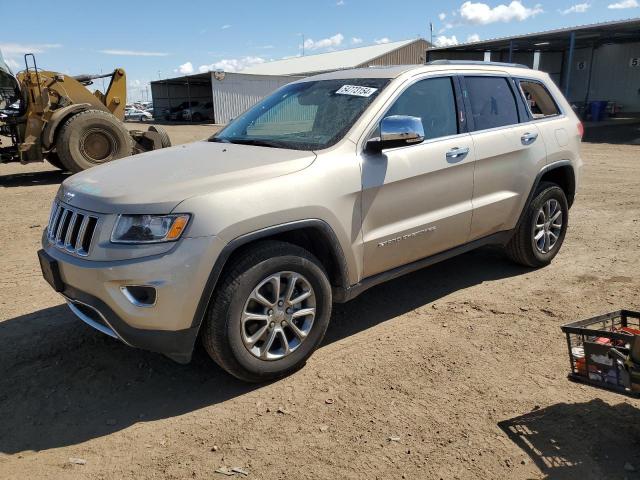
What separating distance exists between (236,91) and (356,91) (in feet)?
111

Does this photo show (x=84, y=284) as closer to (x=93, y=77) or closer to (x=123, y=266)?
(x=123, y=266)

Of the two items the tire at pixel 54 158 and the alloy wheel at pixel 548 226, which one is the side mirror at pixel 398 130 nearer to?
the alloy wheel at pixel 548 226

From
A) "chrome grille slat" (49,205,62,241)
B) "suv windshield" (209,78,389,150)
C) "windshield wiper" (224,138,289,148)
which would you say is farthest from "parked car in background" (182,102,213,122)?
"chrome grille slat" (49,205,62,241)

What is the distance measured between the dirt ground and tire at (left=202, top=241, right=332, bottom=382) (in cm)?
18

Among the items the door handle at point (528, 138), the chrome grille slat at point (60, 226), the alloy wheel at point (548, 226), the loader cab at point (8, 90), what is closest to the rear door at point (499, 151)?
the door handle at point (528, 138)

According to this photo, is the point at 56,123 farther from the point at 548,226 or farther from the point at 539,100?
the point at 548,226

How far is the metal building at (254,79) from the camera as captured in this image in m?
35.7

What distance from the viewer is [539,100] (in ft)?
17.0

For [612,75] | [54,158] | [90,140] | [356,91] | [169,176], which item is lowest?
[54,158]

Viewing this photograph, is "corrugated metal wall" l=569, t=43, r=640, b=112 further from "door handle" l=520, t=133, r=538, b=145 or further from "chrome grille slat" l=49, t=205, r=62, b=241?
"chrome grille slat" l=49, t=205, r=62, b=241

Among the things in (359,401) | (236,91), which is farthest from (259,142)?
(236,91)

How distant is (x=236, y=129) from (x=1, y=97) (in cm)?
957

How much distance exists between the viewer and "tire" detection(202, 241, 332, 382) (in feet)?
9.60

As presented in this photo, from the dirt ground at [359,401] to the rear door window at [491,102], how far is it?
1476 mm
